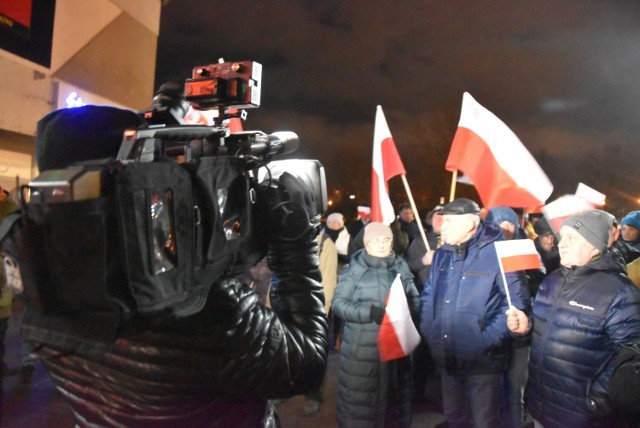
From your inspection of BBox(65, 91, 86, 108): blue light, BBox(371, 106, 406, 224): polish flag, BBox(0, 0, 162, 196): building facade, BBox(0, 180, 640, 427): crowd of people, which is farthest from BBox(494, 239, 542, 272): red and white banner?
BBox(65, 91, 86, 108): blue light

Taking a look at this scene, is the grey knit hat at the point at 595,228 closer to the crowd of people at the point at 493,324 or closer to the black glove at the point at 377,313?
the crowd of people at the point at 493,324

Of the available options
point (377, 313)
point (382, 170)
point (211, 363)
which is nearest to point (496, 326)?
point (377, 313)

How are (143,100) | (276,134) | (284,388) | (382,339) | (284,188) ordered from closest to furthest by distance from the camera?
(284,388) → (284,188) → (276,134) → (382,339) → (143,100)

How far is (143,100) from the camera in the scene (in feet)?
41.5

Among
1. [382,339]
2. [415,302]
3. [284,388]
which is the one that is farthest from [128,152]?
[415,302]

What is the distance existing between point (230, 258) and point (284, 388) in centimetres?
38

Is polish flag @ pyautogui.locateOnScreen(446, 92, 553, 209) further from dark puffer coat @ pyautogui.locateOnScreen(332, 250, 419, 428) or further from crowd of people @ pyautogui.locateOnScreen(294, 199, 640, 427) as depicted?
dark puffer coat @ pyautogui.locateOnScreen(332, 250, 419, 428)

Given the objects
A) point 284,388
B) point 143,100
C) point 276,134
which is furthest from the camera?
point 143,100

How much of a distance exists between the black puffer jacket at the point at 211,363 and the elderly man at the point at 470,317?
2.52 meters

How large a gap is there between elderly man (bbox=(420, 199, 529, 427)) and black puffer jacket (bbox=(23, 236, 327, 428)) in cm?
252

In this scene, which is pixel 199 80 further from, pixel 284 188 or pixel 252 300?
pixel 252 300

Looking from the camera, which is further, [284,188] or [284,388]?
[284,188]

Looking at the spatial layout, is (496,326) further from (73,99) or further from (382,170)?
(73,99)

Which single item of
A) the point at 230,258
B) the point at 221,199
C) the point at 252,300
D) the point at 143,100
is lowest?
the point at 252,300
